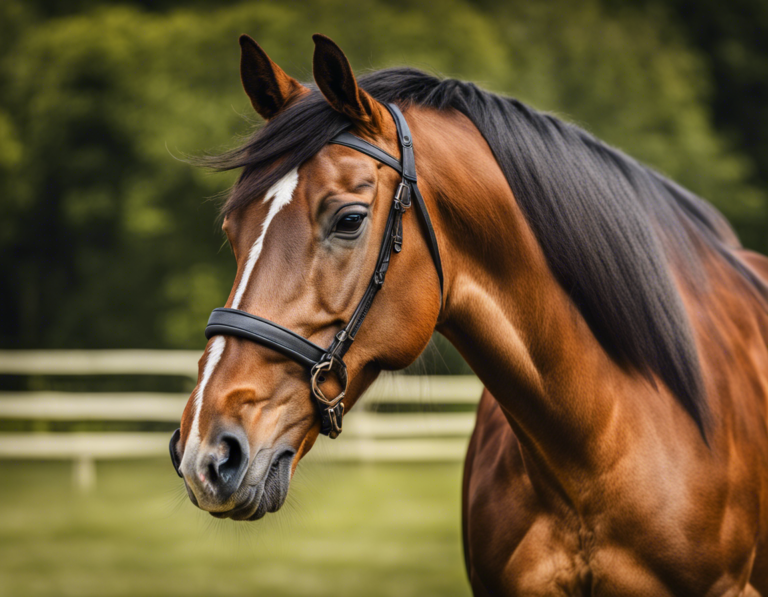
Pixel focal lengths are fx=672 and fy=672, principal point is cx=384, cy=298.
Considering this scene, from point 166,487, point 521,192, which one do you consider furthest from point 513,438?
point 166,487

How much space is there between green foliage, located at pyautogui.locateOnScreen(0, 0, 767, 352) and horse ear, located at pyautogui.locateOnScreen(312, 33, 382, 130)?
9.68 metres

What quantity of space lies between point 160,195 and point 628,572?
11.7 m

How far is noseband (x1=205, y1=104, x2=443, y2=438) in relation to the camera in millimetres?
1464

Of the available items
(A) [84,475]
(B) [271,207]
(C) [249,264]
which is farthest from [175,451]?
(A) [84,475]

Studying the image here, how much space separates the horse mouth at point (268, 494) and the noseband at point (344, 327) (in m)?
0.13

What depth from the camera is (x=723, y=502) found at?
1.89 m

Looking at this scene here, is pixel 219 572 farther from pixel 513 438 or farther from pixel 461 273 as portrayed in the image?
pixel 461 273

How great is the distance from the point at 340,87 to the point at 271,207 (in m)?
0.34

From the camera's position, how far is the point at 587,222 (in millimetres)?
1876

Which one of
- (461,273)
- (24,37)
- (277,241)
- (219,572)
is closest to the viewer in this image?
(277,241)

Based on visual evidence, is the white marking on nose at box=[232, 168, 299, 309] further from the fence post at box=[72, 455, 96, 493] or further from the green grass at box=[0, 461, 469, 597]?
the fence post at box=[72, 455, 96, 493]

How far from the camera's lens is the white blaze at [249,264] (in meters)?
1.41

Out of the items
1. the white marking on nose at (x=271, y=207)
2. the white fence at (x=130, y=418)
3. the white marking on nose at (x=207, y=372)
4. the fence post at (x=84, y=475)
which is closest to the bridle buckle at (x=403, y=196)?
the white marking on nose at (x=271, y=207)

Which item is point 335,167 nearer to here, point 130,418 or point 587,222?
point 587,222
